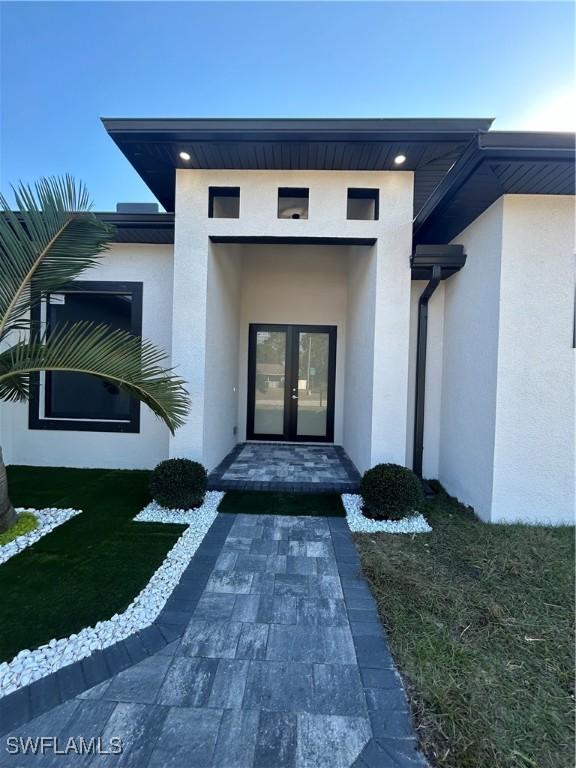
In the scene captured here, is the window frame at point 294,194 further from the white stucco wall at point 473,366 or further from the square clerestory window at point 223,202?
A: the white stucco wall at point 473,366

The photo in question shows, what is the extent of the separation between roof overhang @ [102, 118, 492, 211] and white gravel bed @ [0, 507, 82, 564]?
4297mm

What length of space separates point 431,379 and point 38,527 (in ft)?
17.8

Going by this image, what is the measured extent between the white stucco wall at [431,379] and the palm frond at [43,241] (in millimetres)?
4408

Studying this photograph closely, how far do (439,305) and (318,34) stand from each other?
509 centimetres

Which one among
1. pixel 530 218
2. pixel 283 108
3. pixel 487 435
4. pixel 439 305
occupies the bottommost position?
pixel 487 435

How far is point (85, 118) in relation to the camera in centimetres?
917

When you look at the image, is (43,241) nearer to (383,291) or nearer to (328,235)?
(328,235)

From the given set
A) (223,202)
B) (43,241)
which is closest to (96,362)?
(43,241)

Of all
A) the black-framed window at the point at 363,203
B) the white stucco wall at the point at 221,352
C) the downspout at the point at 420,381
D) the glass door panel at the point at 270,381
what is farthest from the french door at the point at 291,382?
the black-framed window at the point at 363,203

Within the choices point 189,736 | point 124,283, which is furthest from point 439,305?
point 189,736

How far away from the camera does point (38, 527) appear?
3.72 meters

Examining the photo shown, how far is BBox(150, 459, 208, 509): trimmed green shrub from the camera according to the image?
4.10 meters

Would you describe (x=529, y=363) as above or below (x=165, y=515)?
above

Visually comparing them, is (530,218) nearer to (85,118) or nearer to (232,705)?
(232,705)
